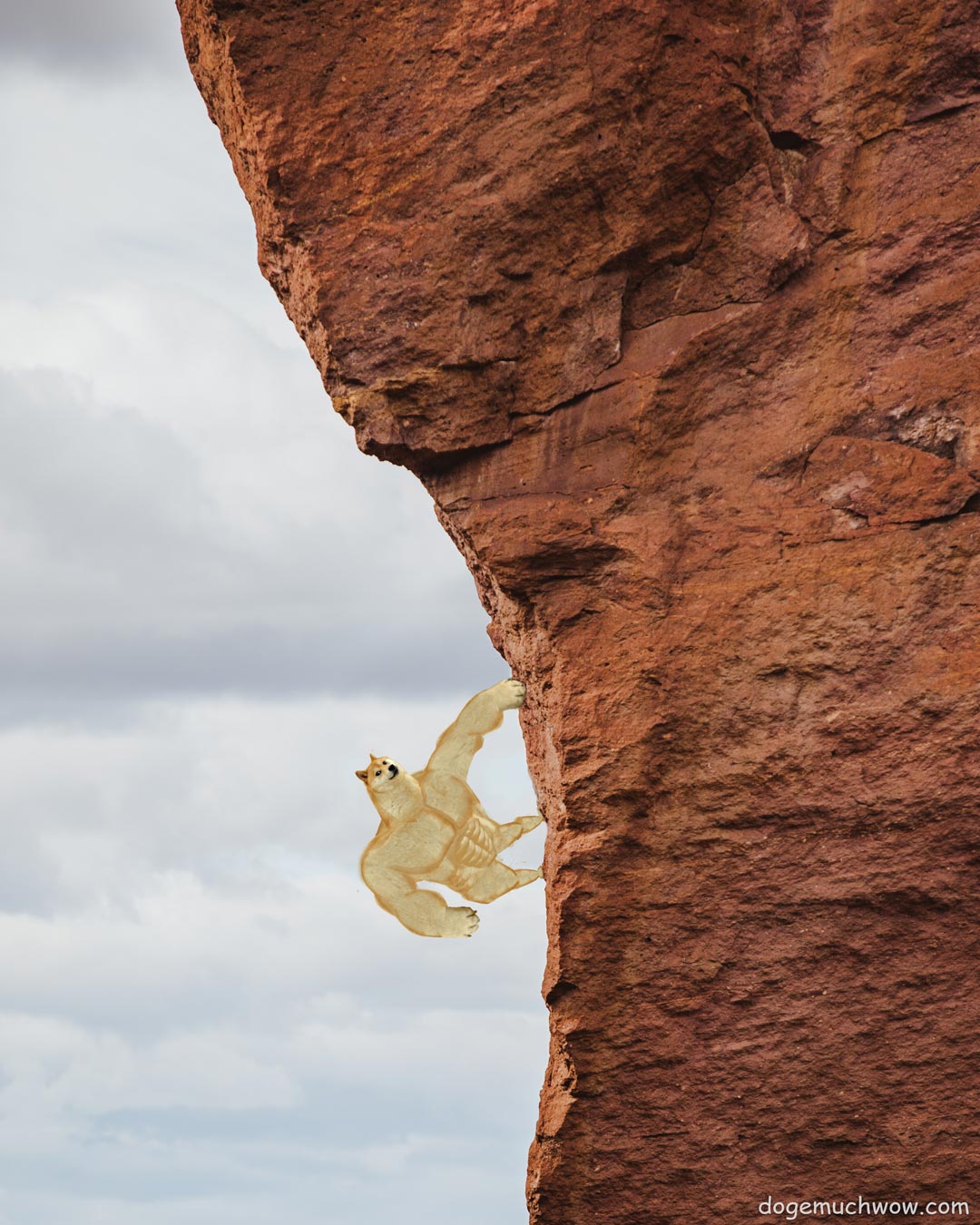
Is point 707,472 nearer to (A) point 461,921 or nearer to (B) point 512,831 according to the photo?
(B) point 512,831

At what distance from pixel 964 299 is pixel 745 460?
792 millimetres

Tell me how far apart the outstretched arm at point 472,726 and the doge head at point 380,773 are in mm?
115

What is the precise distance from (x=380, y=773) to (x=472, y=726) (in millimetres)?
328

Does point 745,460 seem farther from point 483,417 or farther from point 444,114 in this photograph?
point 444,114

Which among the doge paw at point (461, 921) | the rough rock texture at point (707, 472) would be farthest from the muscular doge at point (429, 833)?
the rough rock texture at point (707, 472)

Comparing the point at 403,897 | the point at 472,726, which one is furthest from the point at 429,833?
the point at 472,726

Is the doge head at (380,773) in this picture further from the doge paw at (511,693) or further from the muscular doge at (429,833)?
the doge paw at (511,693)

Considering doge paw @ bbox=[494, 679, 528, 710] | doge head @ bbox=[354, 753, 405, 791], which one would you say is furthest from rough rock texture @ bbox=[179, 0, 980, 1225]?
doge head @ bbox=[354, 753, 405, 791]

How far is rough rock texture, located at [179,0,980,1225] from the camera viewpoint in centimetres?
551

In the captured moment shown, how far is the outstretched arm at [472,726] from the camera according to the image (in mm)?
5996

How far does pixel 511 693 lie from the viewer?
19.7 ft

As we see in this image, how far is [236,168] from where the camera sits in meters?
6.00

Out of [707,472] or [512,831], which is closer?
[707,472]

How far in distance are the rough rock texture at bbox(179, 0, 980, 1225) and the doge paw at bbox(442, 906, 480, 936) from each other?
0.44 metres
